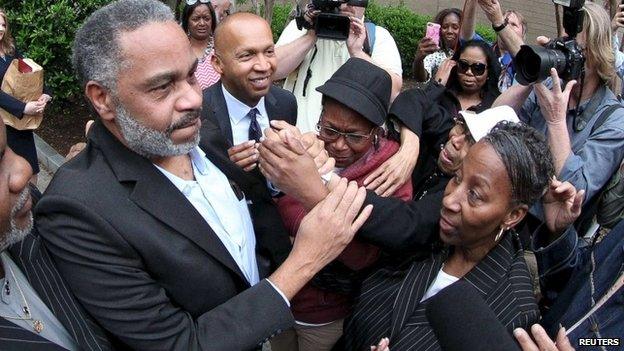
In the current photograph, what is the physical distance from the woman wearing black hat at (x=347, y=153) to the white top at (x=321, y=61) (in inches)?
36.1

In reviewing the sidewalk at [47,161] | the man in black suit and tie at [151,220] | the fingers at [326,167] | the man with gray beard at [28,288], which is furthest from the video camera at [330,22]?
the sidewalk at [47,161]

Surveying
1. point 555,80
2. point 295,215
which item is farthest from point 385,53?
point 295,215

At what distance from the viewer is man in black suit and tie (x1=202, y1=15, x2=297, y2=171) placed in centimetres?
262

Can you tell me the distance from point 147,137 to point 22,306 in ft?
1.89

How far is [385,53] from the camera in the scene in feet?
11.2

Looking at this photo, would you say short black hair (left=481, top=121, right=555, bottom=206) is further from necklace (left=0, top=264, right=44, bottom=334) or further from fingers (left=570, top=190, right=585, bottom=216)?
necklace (left=0, top=264, right=44, bottom=334)

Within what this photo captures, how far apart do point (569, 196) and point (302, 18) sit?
188 centimetres

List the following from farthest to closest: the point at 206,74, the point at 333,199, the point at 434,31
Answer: the point at 434,31 → the point at 206,74 → the point at 333,199

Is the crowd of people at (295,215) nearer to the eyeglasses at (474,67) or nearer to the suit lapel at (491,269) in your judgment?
the suit lapel at (491,269)

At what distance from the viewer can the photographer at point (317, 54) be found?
317cm

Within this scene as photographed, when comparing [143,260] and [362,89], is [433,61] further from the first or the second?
[143,260]

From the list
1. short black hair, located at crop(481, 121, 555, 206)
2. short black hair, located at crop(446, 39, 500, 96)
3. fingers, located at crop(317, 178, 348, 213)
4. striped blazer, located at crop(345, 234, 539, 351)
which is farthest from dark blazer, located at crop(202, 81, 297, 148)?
short black hair, located at crop(446, 39, 500, 96)

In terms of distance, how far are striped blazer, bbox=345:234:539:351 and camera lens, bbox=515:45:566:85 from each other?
3.00 ft

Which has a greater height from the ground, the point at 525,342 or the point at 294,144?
the point at 294,144
